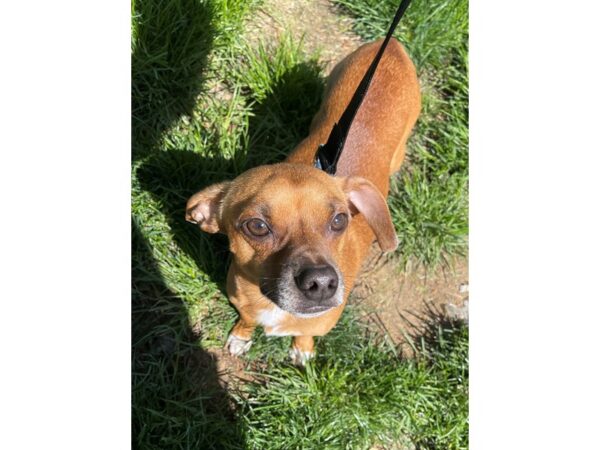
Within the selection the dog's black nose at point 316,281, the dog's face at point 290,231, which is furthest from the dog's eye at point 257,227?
the dog's black nose at point 316,281

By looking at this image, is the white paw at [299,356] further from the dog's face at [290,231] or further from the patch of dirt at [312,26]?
the patch of dirt at [312,26]

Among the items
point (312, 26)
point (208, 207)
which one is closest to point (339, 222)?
point (208, 207)

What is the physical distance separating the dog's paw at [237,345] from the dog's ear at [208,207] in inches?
47.8

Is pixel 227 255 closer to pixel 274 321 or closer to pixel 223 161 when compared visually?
pixel 223 161

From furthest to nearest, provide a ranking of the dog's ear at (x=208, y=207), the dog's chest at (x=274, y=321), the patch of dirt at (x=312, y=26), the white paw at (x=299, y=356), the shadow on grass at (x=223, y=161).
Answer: the patch of dirt at (x=312, y=26) < the shadow on grass at (x=223, y=161) < the white paw at (x=299, y=356) < the dog's chest at (x=274, y=321) < the dog's ear at (x=208, y=207)

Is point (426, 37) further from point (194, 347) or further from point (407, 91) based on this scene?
point (194, 347)

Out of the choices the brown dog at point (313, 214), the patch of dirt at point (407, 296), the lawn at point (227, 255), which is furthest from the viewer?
the patch of dirt at point (407, 296)

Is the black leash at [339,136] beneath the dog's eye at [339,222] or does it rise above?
above

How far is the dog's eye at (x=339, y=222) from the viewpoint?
3.33 metres

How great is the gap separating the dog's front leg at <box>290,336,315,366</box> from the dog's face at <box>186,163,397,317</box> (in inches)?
40.7

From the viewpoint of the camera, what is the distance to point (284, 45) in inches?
197

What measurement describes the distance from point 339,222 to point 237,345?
168 cm

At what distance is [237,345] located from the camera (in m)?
4.54

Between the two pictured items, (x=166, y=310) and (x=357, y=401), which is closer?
(x=357, y=401)
